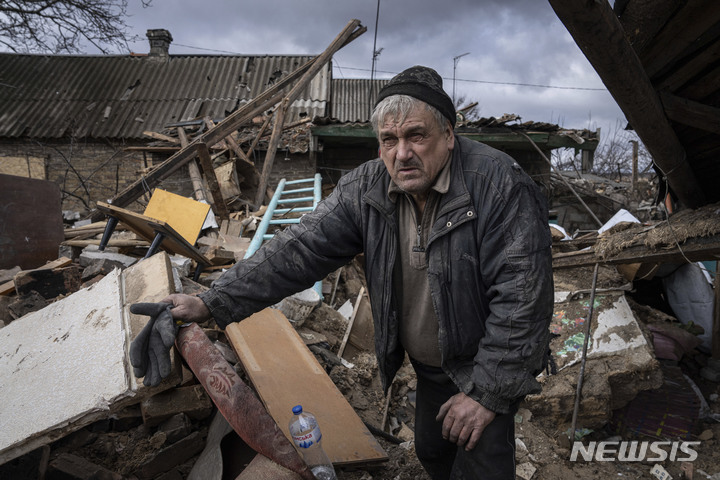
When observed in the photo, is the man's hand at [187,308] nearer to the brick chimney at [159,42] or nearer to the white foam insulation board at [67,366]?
the white foam insulation board at [67,366]

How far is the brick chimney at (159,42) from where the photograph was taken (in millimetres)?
13711

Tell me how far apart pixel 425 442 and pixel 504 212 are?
1.35 meters

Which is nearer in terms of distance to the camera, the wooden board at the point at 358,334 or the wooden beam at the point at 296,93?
the wooden board at the point at 358,334

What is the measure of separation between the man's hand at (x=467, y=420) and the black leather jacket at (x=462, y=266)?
0.04 meters

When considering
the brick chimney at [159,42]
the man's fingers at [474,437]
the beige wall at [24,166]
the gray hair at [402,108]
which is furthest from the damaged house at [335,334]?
the brick chimney at [159,42]

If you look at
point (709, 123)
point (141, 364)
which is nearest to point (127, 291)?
point (141, 364)

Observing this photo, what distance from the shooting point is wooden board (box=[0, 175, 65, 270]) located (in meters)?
4.10

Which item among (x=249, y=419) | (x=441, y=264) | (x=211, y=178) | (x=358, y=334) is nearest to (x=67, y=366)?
(x=249, y=419)

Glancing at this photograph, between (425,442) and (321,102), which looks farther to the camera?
(321,102)

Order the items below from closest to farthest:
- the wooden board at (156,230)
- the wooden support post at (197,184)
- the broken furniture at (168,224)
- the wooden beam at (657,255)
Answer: the wooden beam at (657,255) → the wooden board at (156,230) → the broken furniture at (168,224) → the wooden support post at (197,184)

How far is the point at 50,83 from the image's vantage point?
13.0 metres

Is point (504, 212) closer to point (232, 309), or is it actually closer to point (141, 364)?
point (232, 309)

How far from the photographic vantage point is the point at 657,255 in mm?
3250

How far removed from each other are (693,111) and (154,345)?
3.28m
